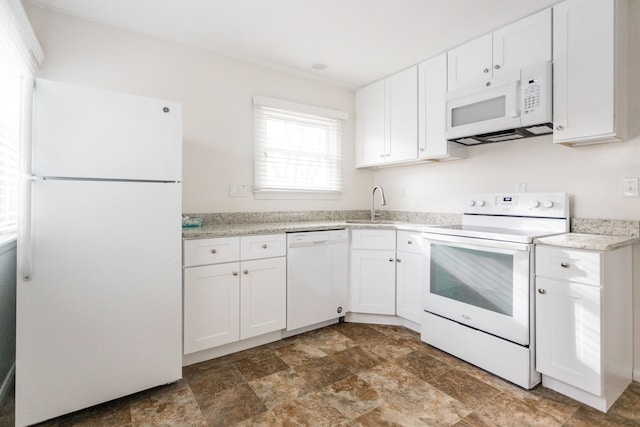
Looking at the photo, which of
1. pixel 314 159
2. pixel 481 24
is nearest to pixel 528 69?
pixel 481 24

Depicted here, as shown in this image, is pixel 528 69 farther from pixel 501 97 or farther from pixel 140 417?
pixel 140 417

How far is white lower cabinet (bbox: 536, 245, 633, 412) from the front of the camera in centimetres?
167

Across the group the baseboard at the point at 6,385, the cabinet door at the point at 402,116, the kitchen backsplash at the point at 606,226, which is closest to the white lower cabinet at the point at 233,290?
the baseboard at the point at 6,385

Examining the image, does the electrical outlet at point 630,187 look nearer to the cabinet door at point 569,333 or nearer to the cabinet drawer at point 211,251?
the cabinet door at point 569,333

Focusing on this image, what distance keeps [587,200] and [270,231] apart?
216cm

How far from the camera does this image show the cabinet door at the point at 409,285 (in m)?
2.67

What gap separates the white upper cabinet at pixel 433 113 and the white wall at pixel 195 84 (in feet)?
3.44

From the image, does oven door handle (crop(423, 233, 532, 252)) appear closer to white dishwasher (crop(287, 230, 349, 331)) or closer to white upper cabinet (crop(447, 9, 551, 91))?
white dishwasher (crop(287, 230, 349, 331))

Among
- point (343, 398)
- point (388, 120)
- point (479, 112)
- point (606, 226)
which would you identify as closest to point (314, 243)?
point (343, 398)

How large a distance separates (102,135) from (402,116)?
2.40m

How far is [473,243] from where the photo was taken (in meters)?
2.15

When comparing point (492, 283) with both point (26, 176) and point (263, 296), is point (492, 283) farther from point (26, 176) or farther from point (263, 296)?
point (26, 176)

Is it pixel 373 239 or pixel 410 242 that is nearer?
pixel 410 242

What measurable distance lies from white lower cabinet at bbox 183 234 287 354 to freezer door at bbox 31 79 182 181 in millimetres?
567
